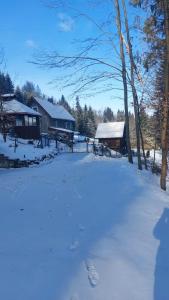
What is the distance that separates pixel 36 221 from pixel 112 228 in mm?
1743

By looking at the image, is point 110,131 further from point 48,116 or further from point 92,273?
point 92,273

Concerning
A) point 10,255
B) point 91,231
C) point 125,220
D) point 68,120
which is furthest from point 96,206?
point 68,120

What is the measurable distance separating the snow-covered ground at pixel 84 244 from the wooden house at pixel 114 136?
118ft

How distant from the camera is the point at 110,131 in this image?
46938mm

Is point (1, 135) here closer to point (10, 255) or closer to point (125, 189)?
point (125, 189)

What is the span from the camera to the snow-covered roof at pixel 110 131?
1810 inches

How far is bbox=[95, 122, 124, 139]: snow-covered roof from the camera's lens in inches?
1810

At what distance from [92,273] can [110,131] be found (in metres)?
42.9

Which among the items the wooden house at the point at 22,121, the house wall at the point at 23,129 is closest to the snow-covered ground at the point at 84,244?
the wooden house at the point at 22,121

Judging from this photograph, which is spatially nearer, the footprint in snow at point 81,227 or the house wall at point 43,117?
the footprint in snow at point 81,227

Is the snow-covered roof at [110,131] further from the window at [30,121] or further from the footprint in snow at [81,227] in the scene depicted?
the footprint in snow at [81,227]

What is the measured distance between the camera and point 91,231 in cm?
627

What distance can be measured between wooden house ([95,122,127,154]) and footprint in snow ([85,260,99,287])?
4117 cm

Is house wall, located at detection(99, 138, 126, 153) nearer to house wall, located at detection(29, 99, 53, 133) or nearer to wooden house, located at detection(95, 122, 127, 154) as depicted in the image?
wooden house, located at detection(95, 122, 127, 154)
